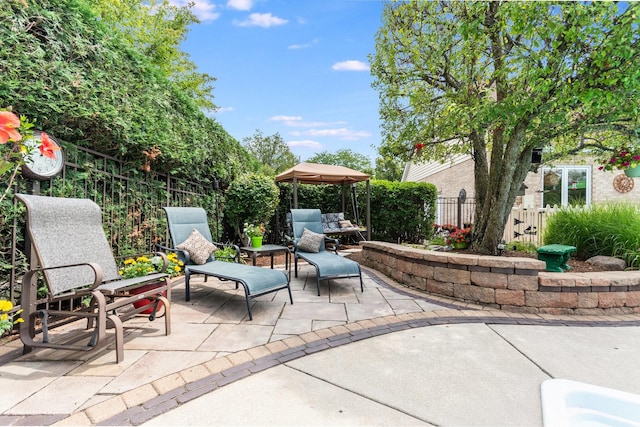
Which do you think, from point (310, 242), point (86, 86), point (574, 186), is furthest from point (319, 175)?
point (574, 186)

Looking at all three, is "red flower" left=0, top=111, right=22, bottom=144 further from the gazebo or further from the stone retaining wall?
the gazebo

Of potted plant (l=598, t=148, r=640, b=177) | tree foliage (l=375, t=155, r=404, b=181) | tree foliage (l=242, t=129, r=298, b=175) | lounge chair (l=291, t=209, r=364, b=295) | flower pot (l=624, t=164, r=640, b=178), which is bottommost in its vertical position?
lounge chair (l=291, t=209, r=364, b=295)

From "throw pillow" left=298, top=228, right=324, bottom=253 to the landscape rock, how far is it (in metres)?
4.18

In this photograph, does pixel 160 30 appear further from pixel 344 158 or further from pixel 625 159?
pixel 344 158

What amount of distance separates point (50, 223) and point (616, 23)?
5.87 m

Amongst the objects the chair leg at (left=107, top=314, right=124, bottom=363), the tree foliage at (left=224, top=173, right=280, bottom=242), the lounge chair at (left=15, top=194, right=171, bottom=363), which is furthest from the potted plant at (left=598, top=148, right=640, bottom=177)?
the chair leg at (left=107, top=314, right=124, bottom=363)

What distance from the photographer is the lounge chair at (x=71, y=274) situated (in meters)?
2.25

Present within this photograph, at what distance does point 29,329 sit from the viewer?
2334mm

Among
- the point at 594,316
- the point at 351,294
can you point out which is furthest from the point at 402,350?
the point at 594,316

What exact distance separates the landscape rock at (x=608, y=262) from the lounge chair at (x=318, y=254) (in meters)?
3.62

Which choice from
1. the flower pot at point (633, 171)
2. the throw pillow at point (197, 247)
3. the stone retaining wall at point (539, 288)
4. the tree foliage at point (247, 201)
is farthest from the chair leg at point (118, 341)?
the flower pot at point (633, 171)

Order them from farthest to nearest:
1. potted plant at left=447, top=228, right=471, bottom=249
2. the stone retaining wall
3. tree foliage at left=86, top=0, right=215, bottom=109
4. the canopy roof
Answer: tree foliage at left=86, top=0, right=215, bottom=109, the canopy roof, potted plant at left=447, top=228, right=471, bottom=249, the stone retaining wall

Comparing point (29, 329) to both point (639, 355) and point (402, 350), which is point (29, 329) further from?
point (639, 355)

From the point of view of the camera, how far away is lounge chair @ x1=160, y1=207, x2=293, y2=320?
3293 millimetres
